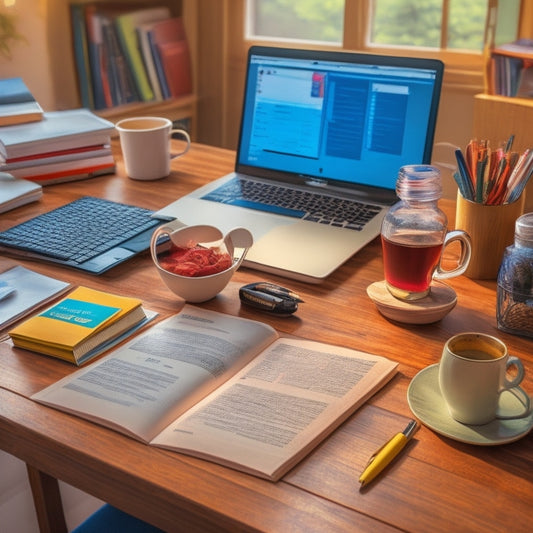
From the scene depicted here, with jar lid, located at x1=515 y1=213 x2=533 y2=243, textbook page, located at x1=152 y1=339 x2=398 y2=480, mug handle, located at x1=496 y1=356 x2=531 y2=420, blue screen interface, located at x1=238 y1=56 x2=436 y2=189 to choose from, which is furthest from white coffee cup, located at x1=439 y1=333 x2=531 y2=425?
blue screen interface, located at x1=238 y1=56 x2=436 y2=189

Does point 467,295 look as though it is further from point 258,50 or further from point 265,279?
point 258,50

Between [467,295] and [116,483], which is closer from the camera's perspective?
[116,483]

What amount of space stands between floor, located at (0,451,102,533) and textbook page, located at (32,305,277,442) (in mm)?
682

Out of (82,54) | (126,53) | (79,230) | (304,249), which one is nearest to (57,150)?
(79,230)

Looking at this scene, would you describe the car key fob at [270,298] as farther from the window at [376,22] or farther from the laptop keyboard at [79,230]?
the window at [376,22]

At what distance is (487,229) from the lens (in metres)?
1.22

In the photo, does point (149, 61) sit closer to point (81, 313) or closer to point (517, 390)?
point (81, 313)

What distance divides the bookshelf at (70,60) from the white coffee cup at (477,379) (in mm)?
1830

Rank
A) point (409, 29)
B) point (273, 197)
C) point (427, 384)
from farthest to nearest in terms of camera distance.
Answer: point (409, 29) → point (273, 197) → point (427, 384)

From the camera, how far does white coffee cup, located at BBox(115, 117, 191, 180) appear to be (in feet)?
5.42

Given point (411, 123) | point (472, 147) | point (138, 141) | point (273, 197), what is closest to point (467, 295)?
point (472, 147)

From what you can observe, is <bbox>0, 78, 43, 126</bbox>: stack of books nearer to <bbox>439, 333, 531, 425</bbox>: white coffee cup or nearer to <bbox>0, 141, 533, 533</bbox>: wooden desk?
<bbox>0, 141, 533, 533</bbox>: wooden desk

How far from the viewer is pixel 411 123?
1392 millimetres

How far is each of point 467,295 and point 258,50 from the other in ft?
2.32
